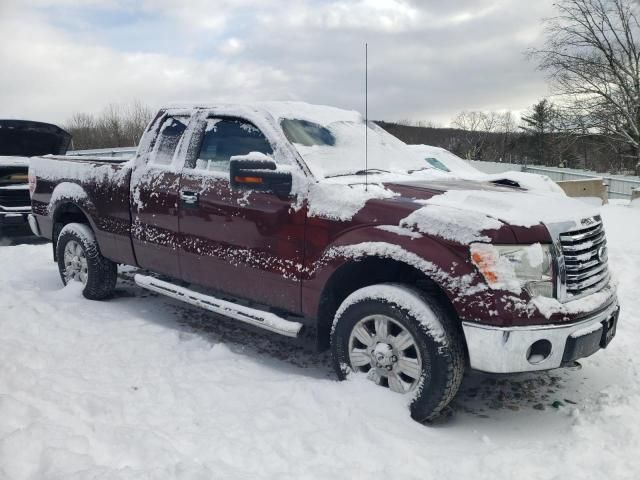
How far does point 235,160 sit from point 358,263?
3.27 feet

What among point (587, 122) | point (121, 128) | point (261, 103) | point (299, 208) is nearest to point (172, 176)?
point (261, 103)

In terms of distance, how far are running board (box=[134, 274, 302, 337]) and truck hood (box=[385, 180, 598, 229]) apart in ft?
3.71

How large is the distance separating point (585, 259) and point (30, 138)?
339 inches

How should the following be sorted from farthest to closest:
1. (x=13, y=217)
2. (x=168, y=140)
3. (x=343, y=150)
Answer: (x=13, y=217)
(x=168, y=140)
(x=343, y=150)

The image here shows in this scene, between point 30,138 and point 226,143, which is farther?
point 30,138

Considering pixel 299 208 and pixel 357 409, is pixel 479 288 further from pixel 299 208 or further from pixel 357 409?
pixel 299 208

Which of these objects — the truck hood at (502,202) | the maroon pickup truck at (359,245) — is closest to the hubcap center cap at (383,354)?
the maroon pickup truck at (359,245)

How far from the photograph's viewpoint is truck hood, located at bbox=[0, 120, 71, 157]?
28.1 feet

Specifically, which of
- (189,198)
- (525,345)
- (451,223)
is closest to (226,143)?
(189,198)

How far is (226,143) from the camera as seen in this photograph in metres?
4.14

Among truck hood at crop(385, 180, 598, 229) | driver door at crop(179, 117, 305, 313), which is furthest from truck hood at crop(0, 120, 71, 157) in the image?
truck hood at crop(385, 180, 598, 229)

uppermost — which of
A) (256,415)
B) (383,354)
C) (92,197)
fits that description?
(92,197)

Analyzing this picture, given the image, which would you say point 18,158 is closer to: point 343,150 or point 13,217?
point 13,217

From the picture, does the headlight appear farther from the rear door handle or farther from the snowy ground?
the rear door handle
